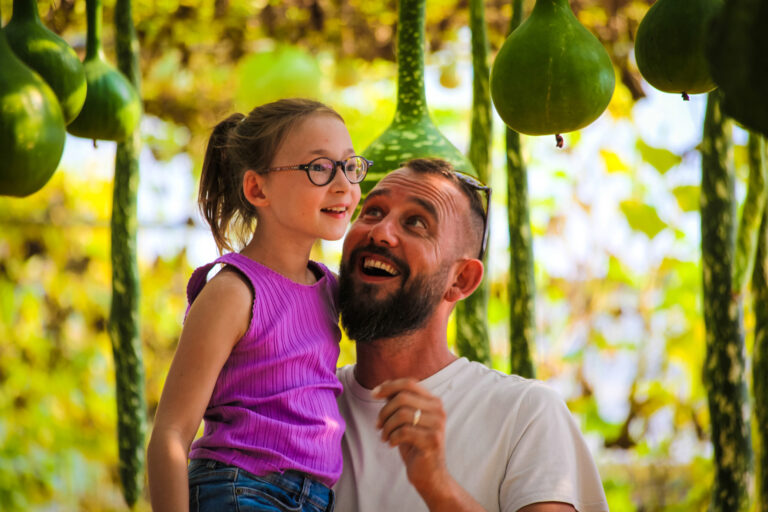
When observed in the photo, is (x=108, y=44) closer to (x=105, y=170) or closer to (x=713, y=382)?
(x=105, y=170)

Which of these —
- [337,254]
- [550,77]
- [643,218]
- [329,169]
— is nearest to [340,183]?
[329,169]

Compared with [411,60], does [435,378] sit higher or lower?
lower

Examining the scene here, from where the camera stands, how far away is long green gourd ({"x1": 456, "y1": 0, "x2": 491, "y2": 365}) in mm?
1000

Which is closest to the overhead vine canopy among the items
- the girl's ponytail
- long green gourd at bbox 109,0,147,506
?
the girl's ponytail

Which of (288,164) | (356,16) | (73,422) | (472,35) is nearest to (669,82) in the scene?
(472,35)

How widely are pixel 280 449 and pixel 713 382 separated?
1.48 ft

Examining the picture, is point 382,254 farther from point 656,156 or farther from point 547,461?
point 656,156

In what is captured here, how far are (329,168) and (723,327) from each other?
46 centimetres

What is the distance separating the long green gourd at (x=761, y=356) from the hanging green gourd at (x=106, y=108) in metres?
0.65

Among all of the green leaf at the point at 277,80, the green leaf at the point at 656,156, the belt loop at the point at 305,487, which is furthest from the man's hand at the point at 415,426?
the green leaf at the point at 656,156

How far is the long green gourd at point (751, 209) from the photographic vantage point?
1004mm

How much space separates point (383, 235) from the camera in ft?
3.92

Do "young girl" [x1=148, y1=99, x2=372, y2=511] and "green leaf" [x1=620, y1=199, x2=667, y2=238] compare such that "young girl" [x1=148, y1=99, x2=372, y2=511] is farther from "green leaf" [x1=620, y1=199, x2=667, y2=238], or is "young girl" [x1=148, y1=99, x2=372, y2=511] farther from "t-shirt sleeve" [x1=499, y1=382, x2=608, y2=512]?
"green leaf" [x1=620, y1=199, x2=667, y2=238]

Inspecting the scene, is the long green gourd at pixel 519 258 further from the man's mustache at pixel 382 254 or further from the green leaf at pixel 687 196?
the green leaf at pixel 687 196
